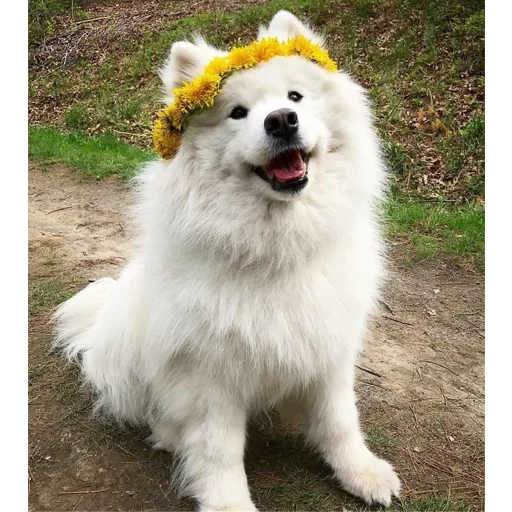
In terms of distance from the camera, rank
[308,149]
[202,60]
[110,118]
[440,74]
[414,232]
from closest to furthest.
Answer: [308,149] < [202,60] < [414,232] < [440,74] < [110,118]

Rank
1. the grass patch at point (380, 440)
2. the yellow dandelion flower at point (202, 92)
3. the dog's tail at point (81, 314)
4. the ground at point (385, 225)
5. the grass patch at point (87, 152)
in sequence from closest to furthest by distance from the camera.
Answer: the yellow dandelion flower at point (202, 92) < the ground at point (385, 225) < the grass patch at point (380, 440) < the dog's tail at point (81, 314) < the grass patch at point (87, 152)

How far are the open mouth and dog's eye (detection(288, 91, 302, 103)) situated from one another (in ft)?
0.80

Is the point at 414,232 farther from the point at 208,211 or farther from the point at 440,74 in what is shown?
the point at 208,211

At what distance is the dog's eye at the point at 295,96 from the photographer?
1.94 m

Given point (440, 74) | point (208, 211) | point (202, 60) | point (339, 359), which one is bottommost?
point (339, 359)

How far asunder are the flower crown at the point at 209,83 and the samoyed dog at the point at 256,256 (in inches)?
1.3

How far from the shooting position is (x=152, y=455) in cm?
236

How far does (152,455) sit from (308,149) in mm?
1590

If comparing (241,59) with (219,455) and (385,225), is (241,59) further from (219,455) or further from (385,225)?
(385,225)

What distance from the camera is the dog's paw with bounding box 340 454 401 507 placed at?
2.12m

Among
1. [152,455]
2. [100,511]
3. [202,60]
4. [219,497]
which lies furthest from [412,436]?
[202,60]

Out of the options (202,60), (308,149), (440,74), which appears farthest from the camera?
(440,74)

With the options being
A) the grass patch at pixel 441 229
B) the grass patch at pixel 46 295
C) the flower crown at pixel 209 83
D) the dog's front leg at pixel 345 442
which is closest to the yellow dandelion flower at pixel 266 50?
the flower crown at pixel 209 83

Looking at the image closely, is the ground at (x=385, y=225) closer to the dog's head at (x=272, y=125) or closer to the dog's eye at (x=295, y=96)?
the dog's head at (x=272, y=125)
